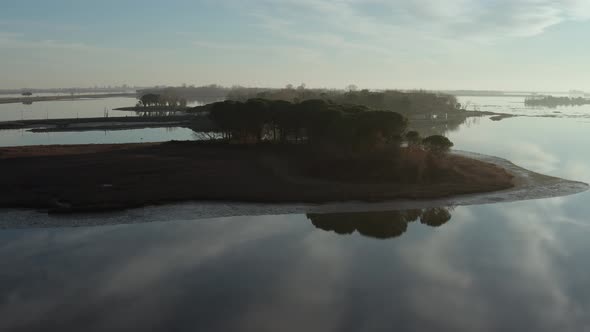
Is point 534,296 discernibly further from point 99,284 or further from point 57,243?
point 57,243

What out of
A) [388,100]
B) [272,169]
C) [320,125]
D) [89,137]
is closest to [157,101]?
[388,100]

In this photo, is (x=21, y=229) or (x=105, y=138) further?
(x=105, y=138)

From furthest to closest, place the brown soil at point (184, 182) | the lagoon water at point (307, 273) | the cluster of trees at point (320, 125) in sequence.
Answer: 1. the cluster of trees at point (320, 125)
2. the brown soil at point (184, 182)
3. the lagoon water at point (307, 273)

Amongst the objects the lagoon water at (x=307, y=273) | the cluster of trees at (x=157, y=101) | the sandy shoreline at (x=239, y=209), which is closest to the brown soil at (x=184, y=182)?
the sandy shoreline at (x=239, y=209)

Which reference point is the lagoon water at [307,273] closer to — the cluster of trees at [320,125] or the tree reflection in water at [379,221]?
the tree reflection in water at [379,221]

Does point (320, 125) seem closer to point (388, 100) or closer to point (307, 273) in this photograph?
point (307, 273)

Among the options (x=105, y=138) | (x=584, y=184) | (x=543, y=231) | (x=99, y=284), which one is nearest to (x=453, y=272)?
(x=543, y=231)
